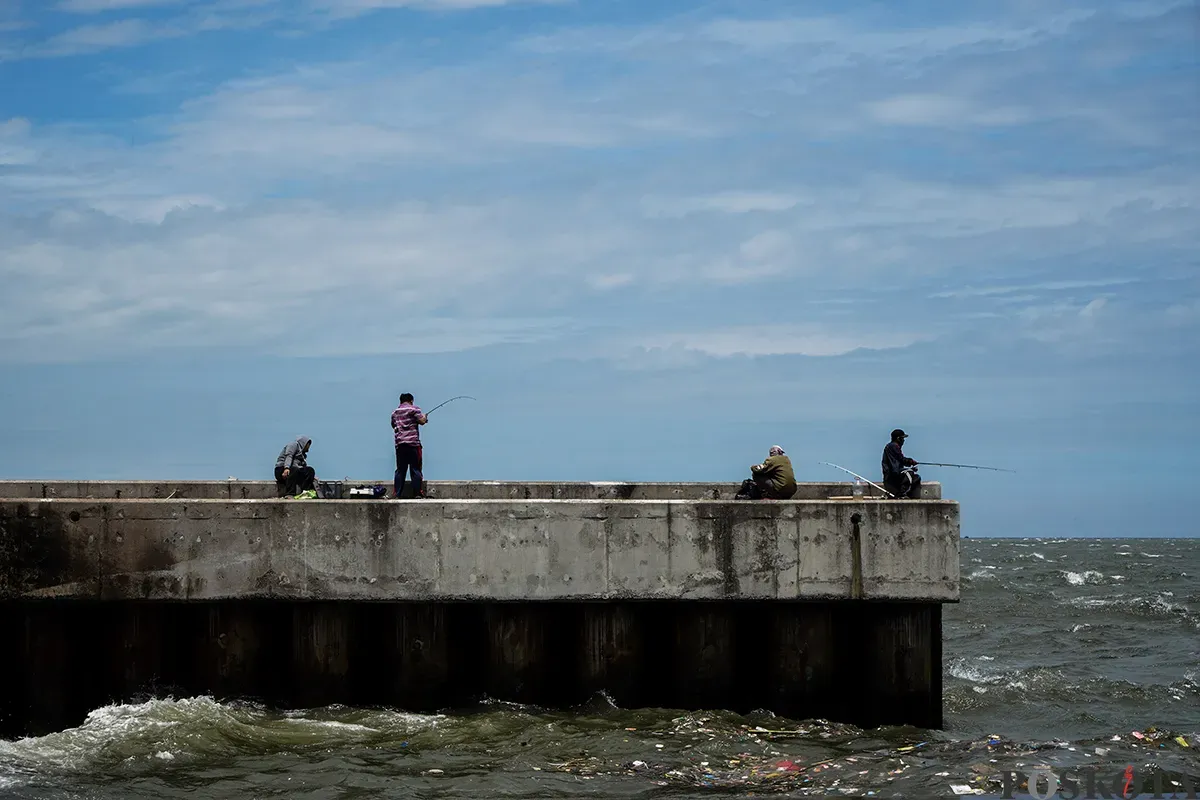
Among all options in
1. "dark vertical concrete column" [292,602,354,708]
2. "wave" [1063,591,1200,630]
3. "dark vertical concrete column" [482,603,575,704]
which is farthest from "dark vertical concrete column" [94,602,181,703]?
"wave" [1063,591,1200,630]

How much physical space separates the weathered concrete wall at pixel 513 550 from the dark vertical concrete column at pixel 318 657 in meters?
0.35

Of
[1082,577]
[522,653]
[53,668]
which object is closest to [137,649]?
[53,668]

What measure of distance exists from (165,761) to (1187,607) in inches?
1290

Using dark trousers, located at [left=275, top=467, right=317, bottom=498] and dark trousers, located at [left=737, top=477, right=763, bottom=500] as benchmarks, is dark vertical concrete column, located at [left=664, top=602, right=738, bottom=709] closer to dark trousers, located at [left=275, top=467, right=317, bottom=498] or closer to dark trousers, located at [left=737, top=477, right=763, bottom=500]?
dark trousers, located at [left=737, top=477, right=763, bottom=500]

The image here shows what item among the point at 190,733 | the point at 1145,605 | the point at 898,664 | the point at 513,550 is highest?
the point at 513,550

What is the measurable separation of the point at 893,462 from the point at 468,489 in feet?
20.4

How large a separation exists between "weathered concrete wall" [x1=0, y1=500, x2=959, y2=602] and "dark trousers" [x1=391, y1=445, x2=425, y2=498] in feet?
11.8

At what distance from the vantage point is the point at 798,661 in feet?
43.9

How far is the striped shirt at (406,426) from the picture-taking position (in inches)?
659

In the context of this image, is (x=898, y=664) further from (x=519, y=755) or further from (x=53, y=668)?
(x=53, y=668)

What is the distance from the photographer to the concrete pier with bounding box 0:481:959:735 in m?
13.1

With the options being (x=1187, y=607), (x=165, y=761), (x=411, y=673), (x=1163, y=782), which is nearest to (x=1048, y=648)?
(x=1187, y=607)

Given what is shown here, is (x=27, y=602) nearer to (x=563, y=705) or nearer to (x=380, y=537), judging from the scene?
(x=380, y=537)

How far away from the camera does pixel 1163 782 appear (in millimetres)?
11680
